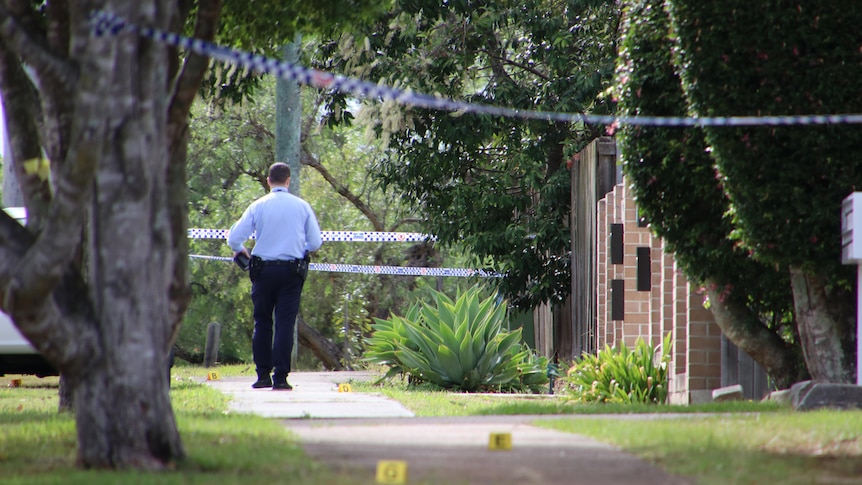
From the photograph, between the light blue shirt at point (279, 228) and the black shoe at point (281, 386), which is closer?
the light blue shirt at point (279, 228)

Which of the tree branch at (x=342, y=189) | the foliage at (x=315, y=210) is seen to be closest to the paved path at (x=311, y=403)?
the foliage at (x=315, y=210)

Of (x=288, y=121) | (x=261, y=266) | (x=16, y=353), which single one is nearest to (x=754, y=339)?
(x=261, y=266)

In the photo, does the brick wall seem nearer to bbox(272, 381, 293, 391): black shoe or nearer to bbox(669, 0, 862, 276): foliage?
bbox(669, 0, 862, 276): foliage

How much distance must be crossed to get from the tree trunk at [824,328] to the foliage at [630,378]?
1.91 metres

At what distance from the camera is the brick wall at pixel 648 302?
9.90 meters

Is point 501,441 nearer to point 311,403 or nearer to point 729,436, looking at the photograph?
point 729,436

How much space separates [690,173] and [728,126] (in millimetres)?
1003

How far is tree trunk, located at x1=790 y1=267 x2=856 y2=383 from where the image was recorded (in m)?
8.13

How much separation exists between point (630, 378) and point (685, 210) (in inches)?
75.0

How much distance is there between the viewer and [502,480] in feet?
14.5

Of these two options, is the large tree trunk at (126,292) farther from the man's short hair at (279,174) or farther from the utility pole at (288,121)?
the utility pole at (288,121)

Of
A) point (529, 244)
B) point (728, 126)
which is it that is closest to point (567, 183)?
point (529, 244)

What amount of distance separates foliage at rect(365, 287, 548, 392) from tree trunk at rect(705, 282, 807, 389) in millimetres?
2932

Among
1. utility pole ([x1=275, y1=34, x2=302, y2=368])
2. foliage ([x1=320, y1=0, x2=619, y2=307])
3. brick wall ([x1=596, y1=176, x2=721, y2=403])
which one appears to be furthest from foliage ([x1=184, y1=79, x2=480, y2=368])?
brick wall ([x1=596, y1=176, x2=721, y2=403])
